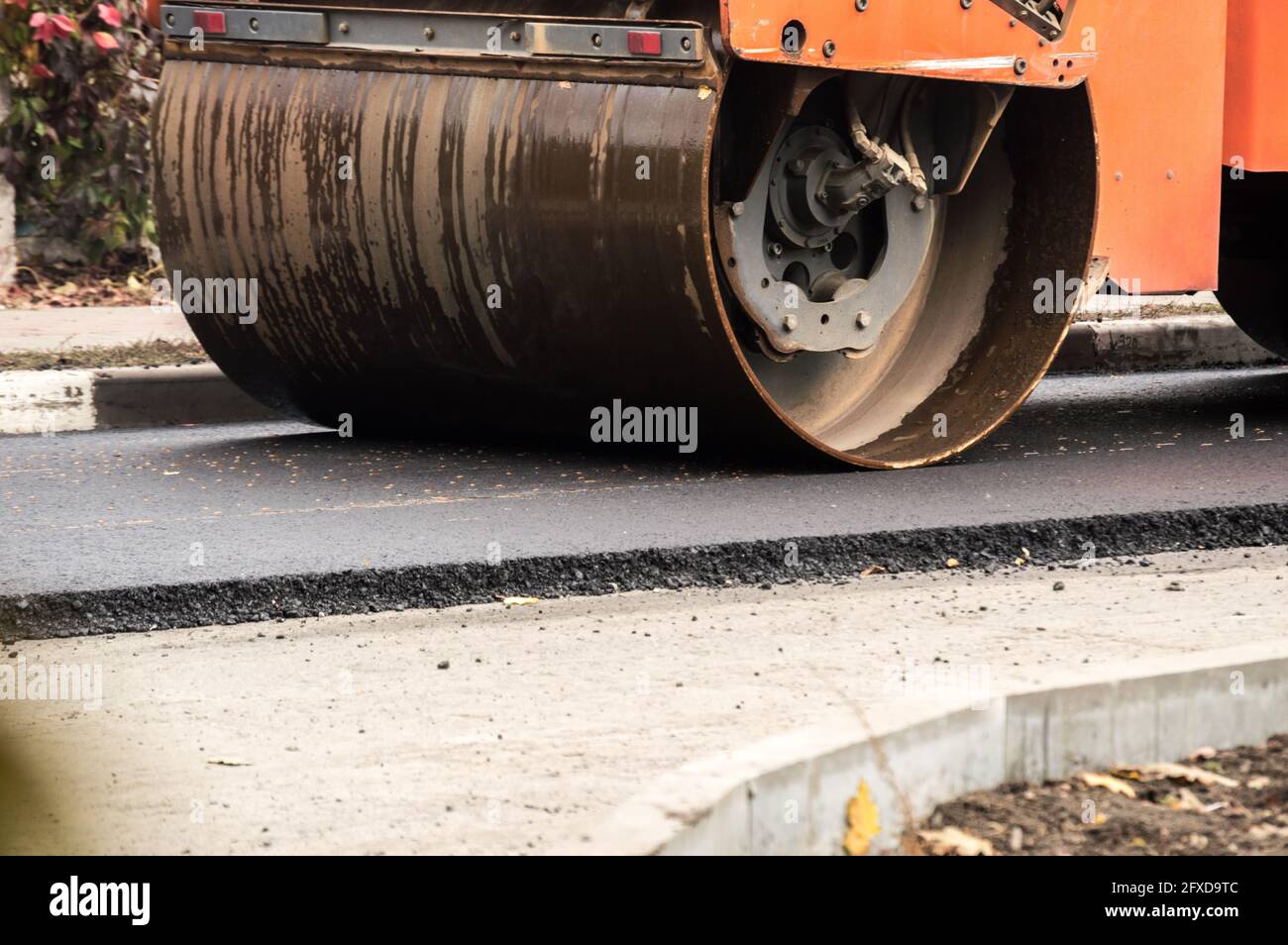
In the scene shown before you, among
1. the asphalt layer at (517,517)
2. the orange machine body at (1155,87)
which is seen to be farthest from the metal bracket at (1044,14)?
the asphalt layer at (517,517)

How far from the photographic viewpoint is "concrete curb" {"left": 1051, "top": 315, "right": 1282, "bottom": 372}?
945 centimetres

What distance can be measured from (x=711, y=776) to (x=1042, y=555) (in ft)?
8.52

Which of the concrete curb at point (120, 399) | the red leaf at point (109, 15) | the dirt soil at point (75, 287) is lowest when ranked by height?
the concrete curb at point (120, 399)

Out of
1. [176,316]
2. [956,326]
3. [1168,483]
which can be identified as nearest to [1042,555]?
[1168,483]

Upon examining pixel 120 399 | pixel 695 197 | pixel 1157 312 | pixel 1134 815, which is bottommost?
pixel 1134 815

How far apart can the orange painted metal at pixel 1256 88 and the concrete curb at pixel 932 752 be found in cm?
371

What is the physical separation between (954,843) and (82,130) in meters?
9.09

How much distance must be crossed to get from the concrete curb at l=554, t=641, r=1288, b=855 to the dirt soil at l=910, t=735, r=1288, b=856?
0.14 ft

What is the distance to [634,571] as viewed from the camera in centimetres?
464

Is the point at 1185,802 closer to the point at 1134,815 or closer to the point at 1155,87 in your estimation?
the point at 1134,815

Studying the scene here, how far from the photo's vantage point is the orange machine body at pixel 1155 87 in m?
5.89

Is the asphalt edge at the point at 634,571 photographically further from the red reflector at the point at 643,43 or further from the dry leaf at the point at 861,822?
the dry leaf at the point at 861,822

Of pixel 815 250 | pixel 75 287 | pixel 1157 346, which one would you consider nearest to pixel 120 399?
pixel 815 250

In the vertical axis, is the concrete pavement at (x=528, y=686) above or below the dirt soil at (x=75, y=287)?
below
